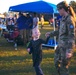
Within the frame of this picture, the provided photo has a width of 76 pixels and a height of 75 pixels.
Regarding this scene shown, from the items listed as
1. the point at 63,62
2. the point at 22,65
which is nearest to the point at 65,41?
the point at 63,62

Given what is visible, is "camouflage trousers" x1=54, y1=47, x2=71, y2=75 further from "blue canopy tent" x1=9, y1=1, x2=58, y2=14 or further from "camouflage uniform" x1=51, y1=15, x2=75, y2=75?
"blue canopy tent" x1=9, y1=1, x2=58, y2=14

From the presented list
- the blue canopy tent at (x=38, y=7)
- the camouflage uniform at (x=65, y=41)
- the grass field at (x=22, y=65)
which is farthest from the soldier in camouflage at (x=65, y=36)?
the blue canopy tent at (x=38, y=7)

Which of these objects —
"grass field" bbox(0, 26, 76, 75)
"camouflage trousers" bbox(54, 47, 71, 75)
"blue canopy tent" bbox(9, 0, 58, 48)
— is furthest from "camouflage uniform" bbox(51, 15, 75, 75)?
"blue canopy tent" bbox(9, 0, 58, 48)

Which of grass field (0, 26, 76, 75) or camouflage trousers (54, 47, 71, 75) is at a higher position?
camouflage trousers (54, 47, 71, 75)

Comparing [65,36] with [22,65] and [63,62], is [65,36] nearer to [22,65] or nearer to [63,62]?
[63,62]

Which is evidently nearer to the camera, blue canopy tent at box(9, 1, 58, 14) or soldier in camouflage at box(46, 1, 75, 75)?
soldier in camouflage at box(46, 1, 75, 75)

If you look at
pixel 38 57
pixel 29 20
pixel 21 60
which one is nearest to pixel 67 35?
pixel 38 57

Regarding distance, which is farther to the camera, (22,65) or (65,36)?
(22,65)

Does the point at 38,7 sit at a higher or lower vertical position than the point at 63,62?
higher

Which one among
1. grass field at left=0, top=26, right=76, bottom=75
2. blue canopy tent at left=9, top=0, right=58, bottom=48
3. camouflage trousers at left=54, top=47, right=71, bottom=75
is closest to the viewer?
camouflage trousers at left=54, top=47, right=71, bottom=75

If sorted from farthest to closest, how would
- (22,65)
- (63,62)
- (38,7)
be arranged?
1. (38,7)
2. (22,65)
3. (63,62)

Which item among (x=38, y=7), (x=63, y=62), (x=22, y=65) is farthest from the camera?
(x=38, y=7)

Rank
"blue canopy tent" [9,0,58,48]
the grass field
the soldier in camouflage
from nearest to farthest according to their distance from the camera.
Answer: the soldier in camouflage < the grass field < "blue canopy tent" [9,0,58,48]

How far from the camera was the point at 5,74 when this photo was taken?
8.05 meters
